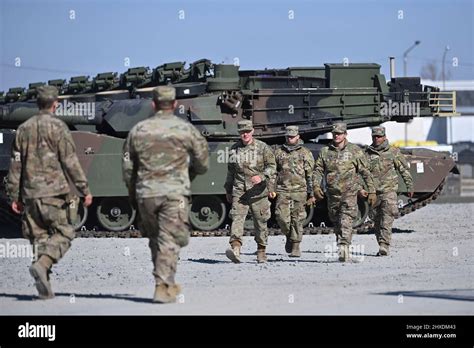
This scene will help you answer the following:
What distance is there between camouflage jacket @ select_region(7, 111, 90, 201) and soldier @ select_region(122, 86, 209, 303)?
673mm

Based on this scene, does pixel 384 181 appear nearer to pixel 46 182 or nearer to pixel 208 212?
pixel 208 212

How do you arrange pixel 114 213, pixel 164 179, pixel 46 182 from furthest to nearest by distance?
pixel 114 213 < pixel 46 182 < pixel 164 179

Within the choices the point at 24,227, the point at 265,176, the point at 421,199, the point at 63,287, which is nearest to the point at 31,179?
the point at 24,227

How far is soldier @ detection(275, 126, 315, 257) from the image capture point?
16.2m

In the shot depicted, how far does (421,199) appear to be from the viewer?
78.7 feet

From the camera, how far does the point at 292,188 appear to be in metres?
16.3

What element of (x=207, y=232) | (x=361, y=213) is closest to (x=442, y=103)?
(x=361, y=213)

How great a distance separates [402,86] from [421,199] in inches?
93.8

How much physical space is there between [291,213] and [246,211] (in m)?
1.15

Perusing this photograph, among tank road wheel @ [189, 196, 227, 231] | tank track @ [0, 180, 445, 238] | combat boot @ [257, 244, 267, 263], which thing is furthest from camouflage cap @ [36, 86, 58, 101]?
tank road wheel @ [189, 196, 227, 231]

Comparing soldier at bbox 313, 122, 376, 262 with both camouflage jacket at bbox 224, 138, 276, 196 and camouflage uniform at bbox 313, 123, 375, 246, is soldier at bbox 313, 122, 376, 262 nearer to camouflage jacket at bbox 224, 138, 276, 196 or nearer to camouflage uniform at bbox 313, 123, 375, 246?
camouflage uniform at bbox 313, 123, 375, 246

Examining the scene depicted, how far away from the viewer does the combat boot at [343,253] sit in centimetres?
1544

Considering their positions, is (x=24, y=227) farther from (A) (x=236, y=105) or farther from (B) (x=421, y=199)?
(B) (x=421, y=199)

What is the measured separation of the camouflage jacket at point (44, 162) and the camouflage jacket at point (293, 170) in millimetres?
5676
